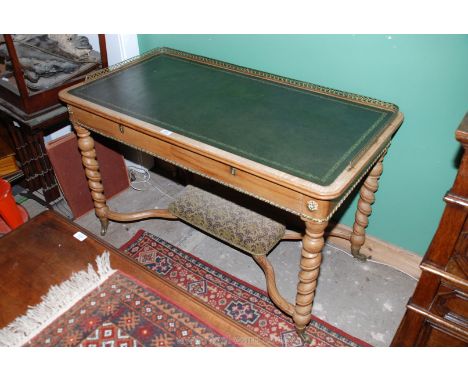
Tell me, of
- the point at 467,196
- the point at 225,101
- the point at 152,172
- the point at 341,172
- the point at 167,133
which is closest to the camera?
the point at 467,196

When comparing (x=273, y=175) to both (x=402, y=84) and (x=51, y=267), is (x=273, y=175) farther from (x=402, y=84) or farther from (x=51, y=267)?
(x=51, y=267)

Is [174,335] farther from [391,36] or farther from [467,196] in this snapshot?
[391,36]

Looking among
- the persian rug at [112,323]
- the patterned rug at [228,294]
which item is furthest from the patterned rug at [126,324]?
the patterned rug at [228,294]

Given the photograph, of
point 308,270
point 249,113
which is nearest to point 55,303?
point 308,270

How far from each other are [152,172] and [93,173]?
3.03 ft

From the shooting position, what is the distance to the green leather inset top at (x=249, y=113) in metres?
1.95

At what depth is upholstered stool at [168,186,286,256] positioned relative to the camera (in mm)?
2566

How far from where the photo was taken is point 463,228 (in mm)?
1545

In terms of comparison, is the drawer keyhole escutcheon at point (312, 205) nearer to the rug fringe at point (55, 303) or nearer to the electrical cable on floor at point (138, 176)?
the rug fringe at point (55, 303)

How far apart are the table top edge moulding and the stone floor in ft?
2.99

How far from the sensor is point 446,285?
5.56ft

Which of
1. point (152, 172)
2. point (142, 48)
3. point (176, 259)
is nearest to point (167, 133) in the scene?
point (176, 259)

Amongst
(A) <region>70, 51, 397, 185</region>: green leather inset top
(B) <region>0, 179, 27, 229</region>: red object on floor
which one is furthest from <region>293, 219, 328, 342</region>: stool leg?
(B) <region>0, 179, 27, 229</region>: red object on floor
